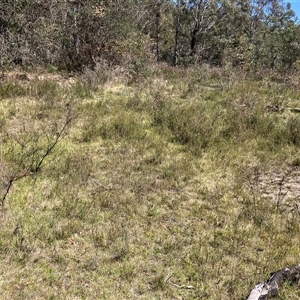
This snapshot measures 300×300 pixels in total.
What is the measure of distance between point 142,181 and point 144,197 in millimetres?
325

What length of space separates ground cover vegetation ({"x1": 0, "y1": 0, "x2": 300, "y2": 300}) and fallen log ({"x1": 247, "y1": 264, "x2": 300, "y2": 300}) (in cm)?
10

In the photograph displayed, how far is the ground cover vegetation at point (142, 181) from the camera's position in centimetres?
262

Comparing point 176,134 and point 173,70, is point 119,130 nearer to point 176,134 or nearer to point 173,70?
point 176,134

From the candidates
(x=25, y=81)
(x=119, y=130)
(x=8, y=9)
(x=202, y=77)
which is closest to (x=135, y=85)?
(x=202, y=77)

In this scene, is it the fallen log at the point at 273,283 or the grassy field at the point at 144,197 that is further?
the grassy field at the point at 144,197

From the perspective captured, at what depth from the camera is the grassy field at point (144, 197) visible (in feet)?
8.48

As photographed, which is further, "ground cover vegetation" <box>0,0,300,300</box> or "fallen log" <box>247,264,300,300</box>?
"ground cover vegetation" <box>0,0,300,300</box>

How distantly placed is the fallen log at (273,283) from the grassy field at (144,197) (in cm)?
7

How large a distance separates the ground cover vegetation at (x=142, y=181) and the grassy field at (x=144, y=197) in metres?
0.02

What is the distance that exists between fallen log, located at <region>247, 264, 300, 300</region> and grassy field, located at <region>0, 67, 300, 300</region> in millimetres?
74

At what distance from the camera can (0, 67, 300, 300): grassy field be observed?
2.59 metres

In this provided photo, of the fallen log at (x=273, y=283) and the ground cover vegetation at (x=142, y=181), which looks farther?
the ground cover vegetation at (x=142, y=181)

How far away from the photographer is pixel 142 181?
402 centimetres

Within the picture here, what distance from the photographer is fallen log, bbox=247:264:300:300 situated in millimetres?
2344
